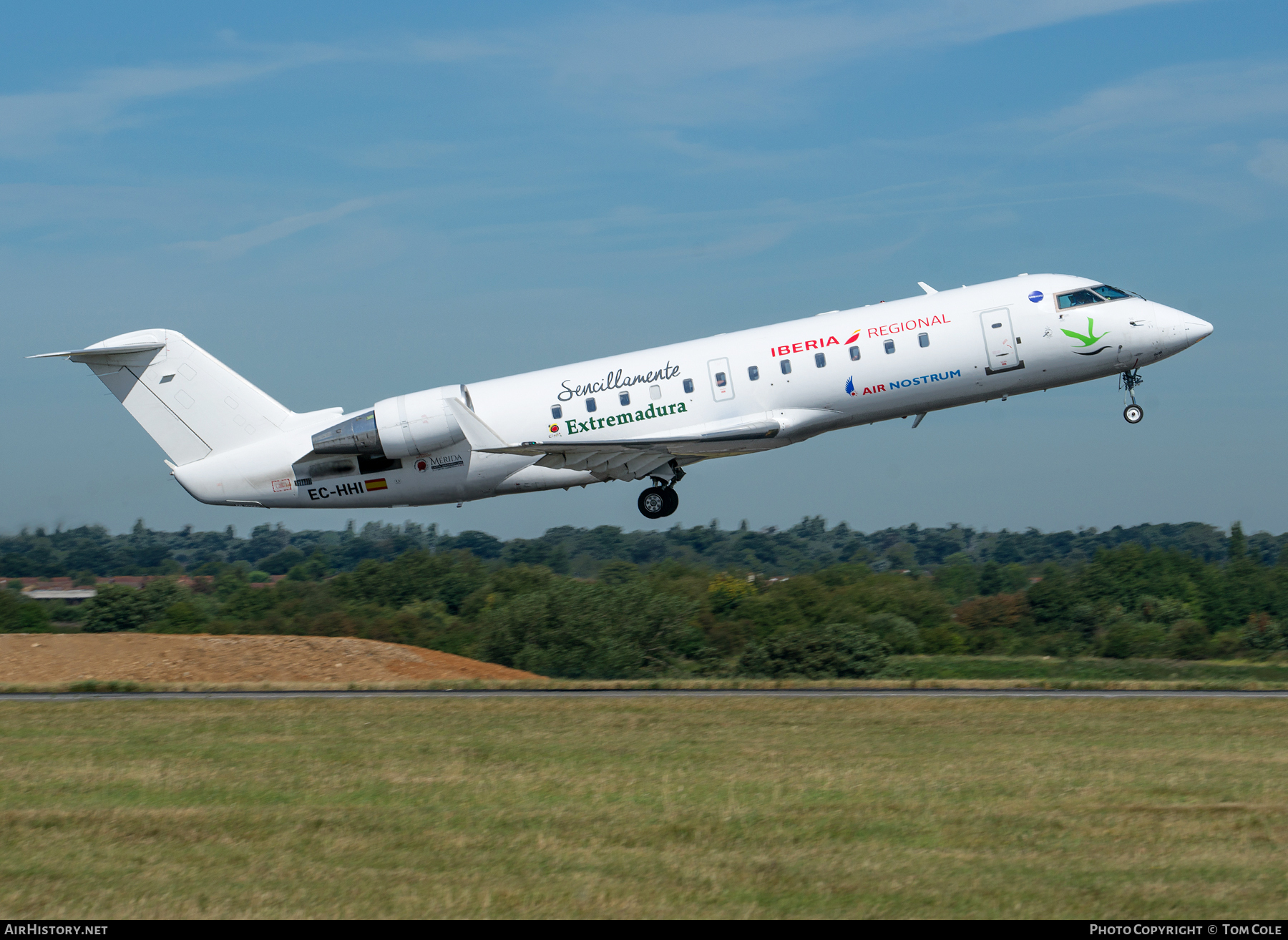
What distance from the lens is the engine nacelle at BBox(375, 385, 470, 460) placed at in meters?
27.2

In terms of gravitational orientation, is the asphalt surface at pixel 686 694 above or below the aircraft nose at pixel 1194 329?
below

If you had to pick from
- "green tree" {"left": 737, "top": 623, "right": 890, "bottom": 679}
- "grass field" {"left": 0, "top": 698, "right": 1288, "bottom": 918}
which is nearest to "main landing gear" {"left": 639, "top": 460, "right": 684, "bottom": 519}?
"grass field" {"left": 0, "top": 698, "right": 1288, "bottom": 918}

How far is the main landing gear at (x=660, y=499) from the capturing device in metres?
28.0

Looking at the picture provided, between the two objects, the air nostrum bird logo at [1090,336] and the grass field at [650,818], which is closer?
the grass field at [650,818]

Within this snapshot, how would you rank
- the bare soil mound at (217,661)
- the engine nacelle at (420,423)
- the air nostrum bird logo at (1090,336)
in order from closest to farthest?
the air nostrum bird logo at (1090,336)
the engine nacelle at (420,423)
the bare soil mound at (217,661)

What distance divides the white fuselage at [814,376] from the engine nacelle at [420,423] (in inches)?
13.6

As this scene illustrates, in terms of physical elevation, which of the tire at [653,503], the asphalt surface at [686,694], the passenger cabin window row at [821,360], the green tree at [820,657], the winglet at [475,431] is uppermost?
the passenger cabin window row at [821,360]

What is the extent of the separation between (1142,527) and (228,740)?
16772 cm

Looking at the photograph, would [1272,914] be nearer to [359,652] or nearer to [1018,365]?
[1018,365]

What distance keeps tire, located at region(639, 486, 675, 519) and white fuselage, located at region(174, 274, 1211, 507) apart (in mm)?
1078

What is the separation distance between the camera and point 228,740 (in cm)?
2131

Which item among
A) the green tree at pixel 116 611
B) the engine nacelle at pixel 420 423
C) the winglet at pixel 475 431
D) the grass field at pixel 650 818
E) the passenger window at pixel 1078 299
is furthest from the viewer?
the green tree at pixel 116 611

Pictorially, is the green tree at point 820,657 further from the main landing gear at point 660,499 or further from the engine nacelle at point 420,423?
the engine nacelle at point 420,423

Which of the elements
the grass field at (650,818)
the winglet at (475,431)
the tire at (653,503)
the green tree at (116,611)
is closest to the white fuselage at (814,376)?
the winglet at (475,431)
